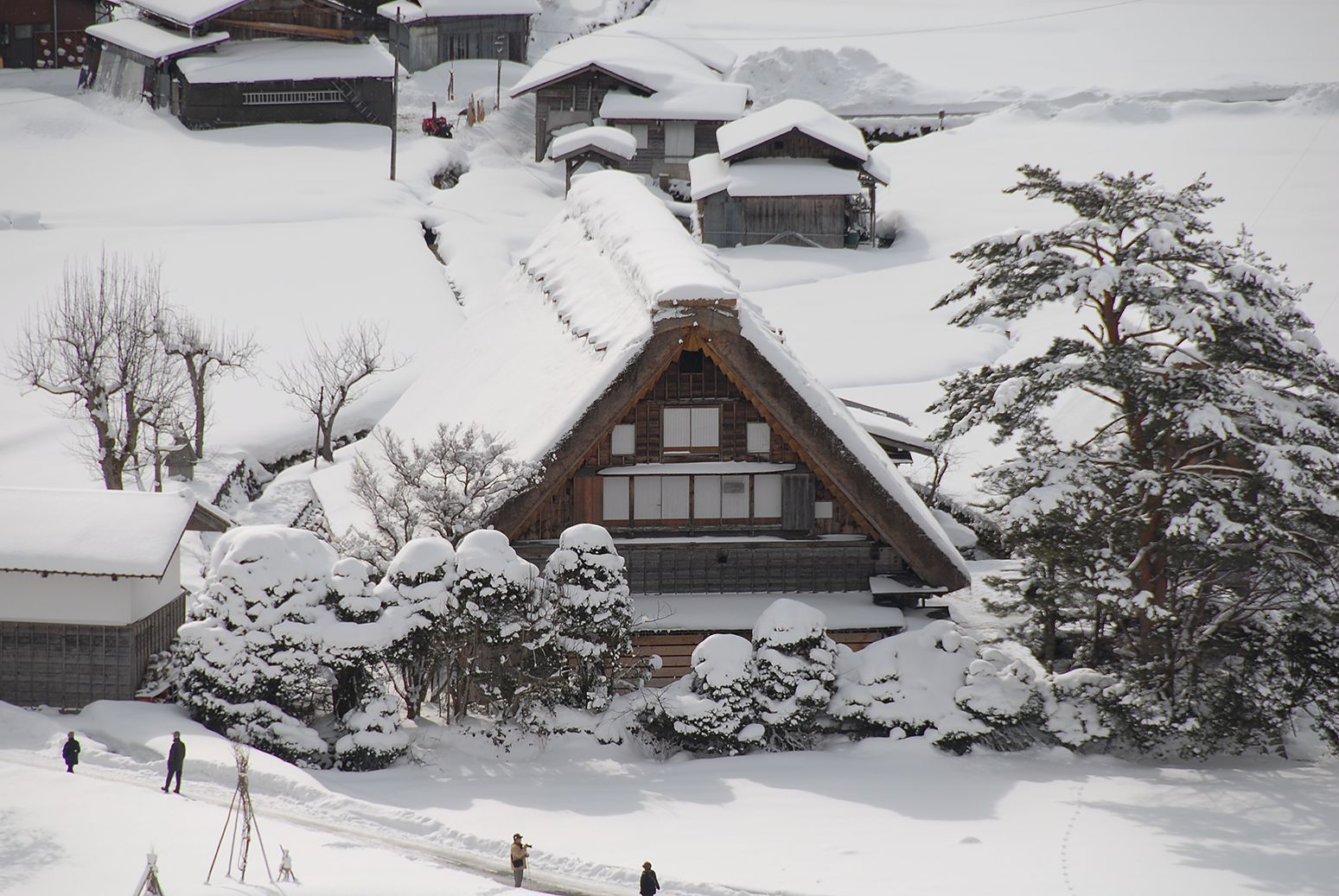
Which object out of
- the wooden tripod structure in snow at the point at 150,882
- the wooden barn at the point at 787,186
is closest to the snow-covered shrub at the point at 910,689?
the wooden tripod structure in snow at the point at 150,882

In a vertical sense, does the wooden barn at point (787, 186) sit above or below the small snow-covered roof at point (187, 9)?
below

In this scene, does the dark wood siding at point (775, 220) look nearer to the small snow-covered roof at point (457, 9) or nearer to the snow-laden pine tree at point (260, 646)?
the small snow-covered roof at point (457, 9)

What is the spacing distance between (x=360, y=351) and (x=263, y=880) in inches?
867

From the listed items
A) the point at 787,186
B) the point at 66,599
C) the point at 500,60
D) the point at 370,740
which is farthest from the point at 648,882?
the point at 500,60

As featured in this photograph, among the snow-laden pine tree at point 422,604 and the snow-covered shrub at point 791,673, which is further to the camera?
the snow-covered shrub at point 791,673

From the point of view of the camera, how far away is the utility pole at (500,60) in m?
65.1

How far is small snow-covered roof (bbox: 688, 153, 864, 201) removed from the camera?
51159 mm

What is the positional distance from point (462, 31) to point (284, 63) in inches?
536

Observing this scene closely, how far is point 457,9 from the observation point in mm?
68875

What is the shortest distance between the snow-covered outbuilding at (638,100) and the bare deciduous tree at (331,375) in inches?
875

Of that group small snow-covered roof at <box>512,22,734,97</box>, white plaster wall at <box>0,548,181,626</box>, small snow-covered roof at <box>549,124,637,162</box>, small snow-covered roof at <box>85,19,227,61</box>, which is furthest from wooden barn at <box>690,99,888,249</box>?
white plaster wall at <box>0,548,181,626</box>

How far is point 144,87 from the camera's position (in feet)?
199

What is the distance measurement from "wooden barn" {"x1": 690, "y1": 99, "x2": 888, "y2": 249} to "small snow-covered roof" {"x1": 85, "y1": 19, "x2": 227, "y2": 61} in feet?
74.7

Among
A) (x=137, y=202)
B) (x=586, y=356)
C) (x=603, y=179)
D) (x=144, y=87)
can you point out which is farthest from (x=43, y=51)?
(x=586, y=356)
